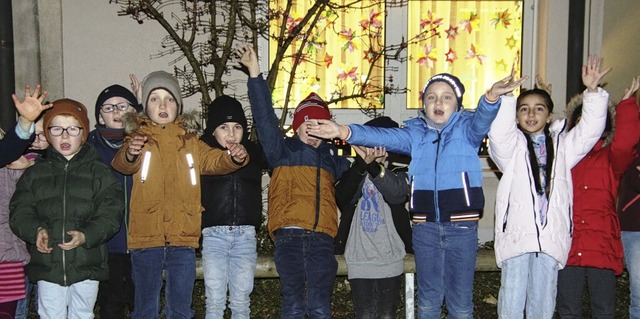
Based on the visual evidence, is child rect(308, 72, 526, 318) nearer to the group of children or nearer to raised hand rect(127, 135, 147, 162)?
the group of children

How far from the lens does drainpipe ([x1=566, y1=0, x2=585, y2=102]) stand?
7.97 meters

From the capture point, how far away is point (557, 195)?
16.4ft

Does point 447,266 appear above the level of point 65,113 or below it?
below

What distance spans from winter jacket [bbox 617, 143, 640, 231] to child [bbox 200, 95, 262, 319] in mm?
2840

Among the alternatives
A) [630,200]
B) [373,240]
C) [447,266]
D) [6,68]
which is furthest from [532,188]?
[6,68]

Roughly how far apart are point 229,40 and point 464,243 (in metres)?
3.36

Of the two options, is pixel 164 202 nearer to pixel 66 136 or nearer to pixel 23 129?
pixel 66 136

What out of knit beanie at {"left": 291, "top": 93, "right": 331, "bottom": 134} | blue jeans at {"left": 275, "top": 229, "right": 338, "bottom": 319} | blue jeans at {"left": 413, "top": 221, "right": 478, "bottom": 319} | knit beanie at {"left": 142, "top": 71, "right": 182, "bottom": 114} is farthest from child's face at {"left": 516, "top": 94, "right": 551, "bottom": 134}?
knit beanie at {"left": 142, "top": 71, "right": 182, "bottom": 114}

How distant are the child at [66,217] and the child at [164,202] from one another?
0.63 ft

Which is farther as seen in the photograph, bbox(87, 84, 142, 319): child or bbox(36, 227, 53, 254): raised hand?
bbox(87, 84, 142, 319): child

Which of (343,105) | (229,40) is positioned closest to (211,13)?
(229,40)

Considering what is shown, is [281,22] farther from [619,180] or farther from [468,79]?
[619,180]

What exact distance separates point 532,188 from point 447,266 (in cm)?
83

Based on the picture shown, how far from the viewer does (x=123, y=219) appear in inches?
197
